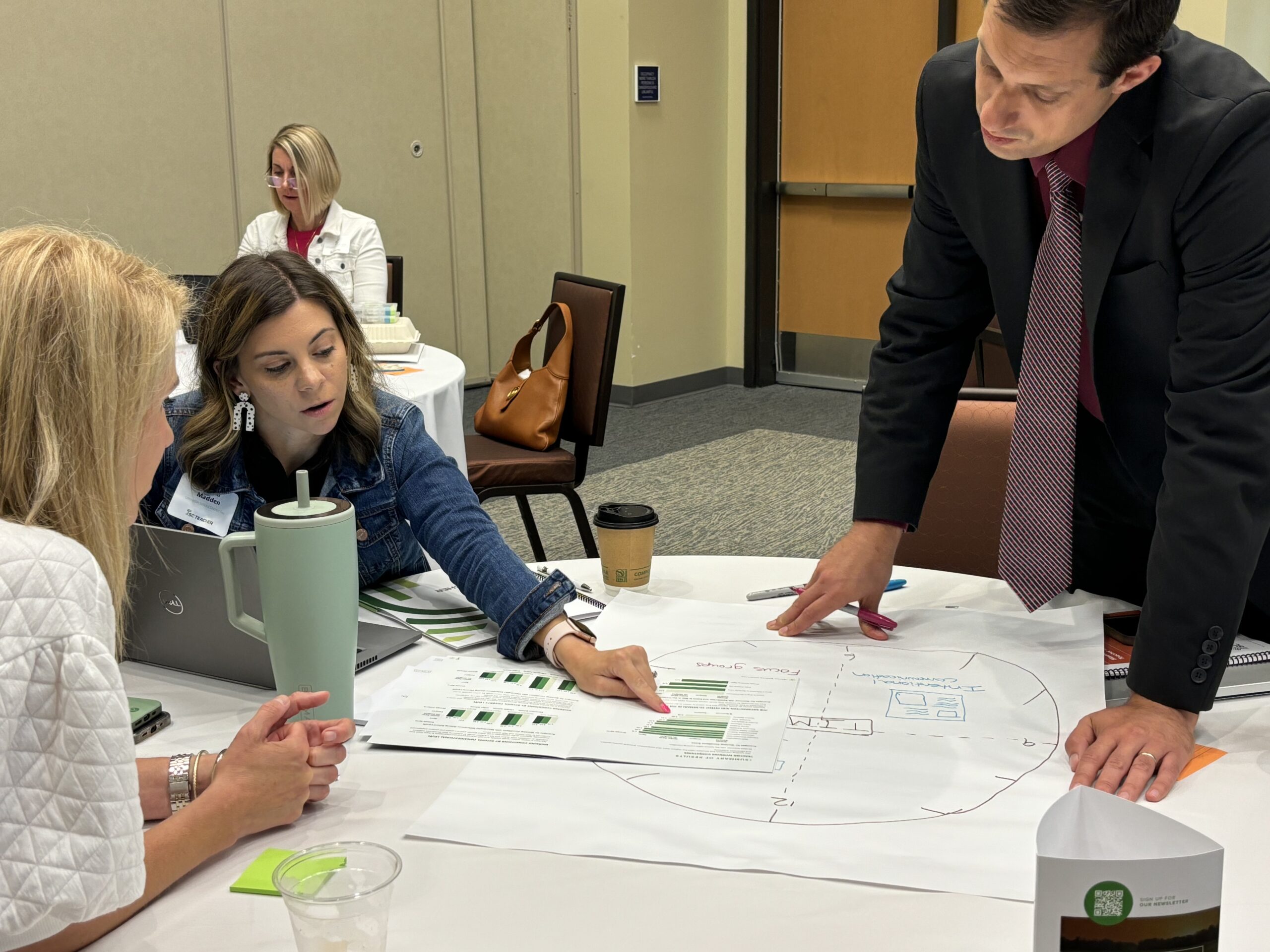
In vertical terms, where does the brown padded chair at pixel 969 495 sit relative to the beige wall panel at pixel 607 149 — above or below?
below

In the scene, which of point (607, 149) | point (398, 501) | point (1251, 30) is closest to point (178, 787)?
point (398, 501)

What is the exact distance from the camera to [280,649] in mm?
1102

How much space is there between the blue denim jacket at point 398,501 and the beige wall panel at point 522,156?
15.5 feet

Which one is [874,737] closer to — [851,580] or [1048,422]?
[851,580]

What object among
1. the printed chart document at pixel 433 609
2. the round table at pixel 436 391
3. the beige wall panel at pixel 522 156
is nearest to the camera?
the printed chart document at pixel 433 609

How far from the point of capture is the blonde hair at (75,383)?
83cm

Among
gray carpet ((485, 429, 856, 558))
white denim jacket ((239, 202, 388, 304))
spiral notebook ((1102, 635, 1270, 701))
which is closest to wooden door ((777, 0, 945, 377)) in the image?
gray carpet ((485, 429, 856, 558))

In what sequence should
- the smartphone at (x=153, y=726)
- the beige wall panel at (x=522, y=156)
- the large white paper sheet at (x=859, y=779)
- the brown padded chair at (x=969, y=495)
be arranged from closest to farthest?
1. the large white paper sheet at (x=859, y=779)
2. the smartphone at (x=153, y=726)
3. the brown padded chair at (x=969, y=495)
4. the beige wall panel at (x=522, y=156)

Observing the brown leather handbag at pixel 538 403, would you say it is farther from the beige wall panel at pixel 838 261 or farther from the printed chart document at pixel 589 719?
the beige wall panel at pixel 838 261

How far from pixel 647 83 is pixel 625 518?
4.80 metres

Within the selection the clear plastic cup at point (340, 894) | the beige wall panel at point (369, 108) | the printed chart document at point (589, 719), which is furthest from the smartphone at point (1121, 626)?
the beige wall panel at point (369, 108)

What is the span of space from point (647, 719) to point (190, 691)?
491 millimetres

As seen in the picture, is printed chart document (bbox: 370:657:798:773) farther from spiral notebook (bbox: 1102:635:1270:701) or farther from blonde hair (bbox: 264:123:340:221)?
blonde hair (bbox: 264:123:340:221)

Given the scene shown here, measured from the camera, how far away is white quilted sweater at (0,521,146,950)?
0.74 metres
